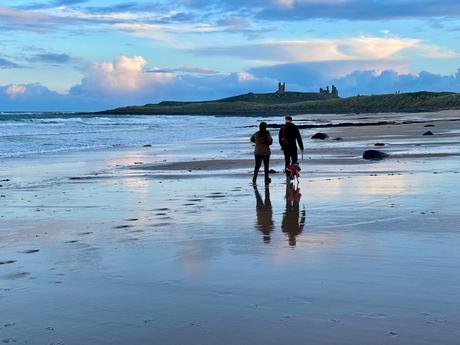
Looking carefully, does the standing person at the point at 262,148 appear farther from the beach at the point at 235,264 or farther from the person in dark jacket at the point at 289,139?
the beach at the point at 235,264

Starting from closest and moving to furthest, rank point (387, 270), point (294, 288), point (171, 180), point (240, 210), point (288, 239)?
point (294, 288)
point (387, 270)
point (288, 239)
point (240, 210)
point (171, 180)

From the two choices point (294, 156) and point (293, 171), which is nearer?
point (293, 171)

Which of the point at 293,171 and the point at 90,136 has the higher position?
the point at 293,171

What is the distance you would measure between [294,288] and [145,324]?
4.67ft

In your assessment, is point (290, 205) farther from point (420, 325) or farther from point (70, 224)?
point (420, 325)

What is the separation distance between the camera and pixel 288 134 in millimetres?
16812

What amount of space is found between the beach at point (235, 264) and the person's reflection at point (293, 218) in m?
0.03

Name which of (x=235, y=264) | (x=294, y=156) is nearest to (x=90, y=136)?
(x=294, y=156)

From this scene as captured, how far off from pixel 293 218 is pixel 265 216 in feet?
1.65

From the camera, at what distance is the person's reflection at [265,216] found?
894 cm

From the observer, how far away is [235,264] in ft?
22.9

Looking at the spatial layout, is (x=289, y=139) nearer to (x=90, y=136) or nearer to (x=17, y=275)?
(x=17, y=275)

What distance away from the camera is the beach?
196 inches

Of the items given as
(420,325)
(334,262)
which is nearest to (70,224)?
(334,262)
